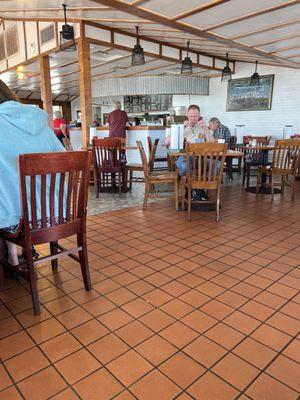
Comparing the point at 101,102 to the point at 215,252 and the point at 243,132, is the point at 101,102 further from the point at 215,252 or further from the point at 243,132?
the point at 215,252

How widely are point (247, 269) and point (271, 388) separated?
120 cm

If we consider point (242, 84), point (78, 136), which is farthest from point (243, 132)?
point (78, 136)

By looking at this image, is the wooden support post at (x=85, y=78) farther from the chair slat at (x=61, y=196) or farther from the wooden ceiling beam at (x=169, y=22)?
the chair slat at (x=61, y=196)

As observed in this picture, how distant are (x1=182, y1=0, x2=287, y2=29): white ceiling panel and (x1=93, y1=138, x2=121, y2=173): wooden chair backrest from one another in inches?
90.7

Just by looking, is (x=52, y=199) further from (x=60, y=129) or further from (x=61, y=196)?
(x=60, y=129)

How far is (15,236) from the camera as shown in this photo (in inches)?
73.9

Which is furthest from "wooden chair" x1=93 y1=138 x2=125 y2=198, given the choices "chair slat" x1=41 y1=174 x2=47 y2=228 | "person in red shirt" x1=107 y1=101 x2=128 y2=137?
"chair slat" x1=41 y1=174 x2=47 y2=228

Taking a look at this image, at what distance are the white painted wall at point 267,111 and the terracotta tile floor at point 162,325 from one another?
6543 millimetres

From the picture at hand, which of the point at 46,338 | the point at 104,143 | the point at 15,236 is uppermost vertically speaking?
the point at 104,143

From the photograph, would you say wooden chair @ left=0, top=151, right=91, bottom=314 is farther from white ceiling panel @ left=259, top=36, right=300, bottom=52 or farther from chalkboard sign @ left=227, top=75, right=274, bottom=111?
chalkboard sign @ left=227, top=75, right=274, bottom=111

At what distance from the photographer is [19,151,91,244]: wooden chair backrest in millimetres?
1727

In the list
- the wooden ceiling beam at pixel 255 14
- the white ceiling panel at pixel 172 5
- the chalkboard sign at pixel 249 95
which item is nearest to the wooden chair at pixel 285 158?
the wooden ceiling beam at pixel 255 14

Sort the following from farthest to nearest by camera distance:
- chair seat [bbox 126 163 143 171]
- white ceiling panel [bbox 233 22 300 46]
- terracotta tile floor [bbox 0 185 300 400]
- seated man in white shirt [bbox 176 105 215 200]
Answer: chair seat [bbox 126 163 143 171], white ceiling panel [bbox 233 22 300 46], seated man in white shirt [bbox 176 105 215 200], terracotta tile floor [bbox 0 185 300 400]

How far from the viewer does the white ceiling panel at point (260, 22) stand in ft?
14.1
